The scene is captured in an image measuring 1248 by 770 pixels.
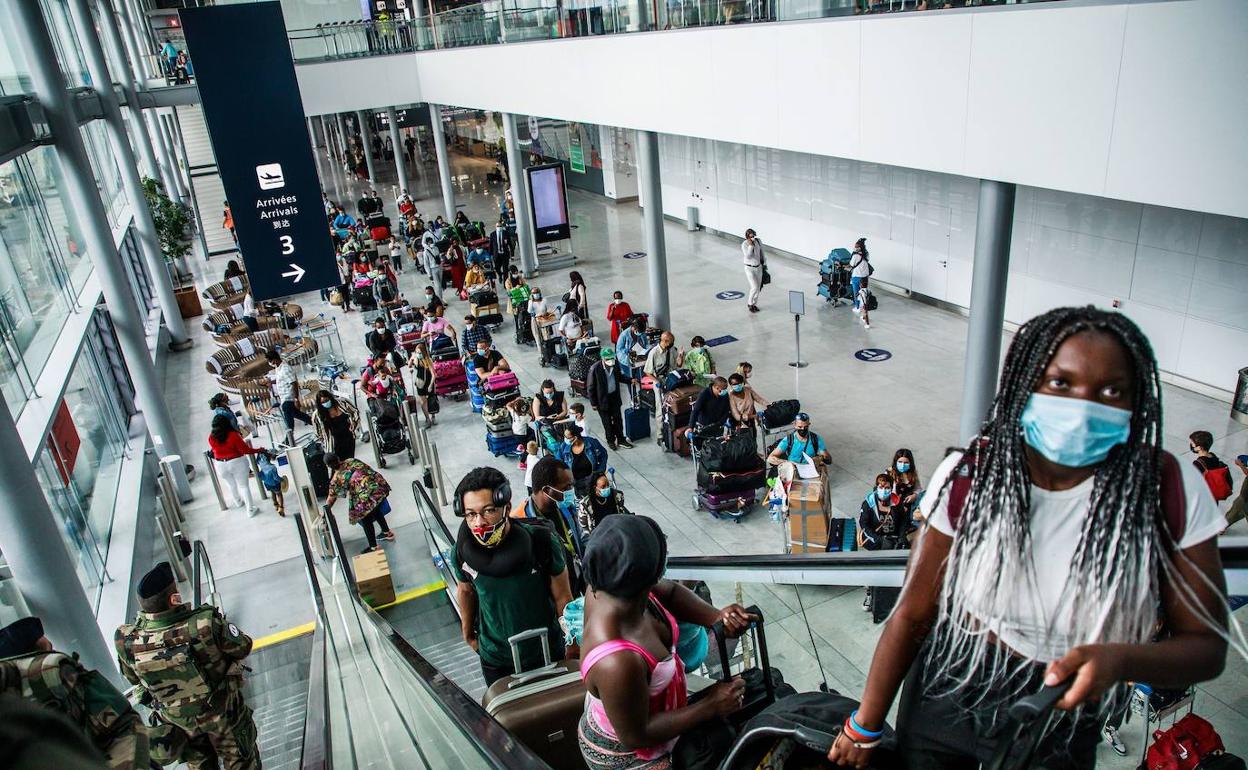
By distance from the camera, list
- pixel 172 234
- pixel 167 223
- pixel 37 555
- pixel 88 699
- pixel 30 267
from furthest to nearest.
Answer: pixel 172 234, pixel 167 223, pixel 30 267, pixel 37 555, pixel 88 699

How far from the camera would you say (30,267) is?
11258mm

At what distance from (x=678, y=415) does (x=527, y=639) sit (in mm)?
8109

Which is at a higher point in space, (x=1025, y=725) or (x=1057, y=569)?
(x=1057, y=569)

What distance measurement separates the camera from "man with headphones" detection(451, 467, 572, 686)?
13.4 ft

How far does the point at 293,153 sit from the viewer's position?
9320 millimetres

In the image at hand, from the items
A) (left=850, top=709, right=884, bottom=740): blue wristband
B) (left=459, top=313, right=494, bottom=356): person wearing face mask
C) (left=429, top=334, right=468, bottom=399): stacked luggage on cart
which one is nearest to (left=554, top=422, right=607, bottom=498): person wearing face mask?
(left=459, top=313, right=494, bottom=356): person wearing face mask

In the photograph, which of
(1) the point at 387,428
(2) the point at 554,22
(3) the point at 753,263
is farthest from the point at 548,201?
(1) the point at 387,428

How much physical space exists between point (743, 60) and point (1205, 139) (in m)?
6.44

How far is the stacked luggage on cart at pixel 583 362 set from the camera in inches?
556

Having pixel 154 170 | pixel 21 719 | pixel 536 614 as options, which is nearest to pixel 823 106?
pixel 536 614

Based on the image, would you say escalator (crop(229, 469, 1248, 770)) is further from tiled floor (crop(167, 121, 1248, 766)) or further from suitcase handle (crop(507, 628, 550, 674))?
suitcase handle (crop(507, 628, 550, 674))

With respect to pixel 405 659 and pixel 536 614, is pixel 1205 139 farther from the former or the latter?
pixel 405 659

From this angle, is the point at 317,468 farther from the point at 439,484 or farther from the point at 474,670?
the point at 474,670

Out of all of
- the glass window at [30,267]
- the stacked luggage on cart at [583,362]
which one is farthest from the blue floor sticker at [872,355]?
the glass window at [30,267]
